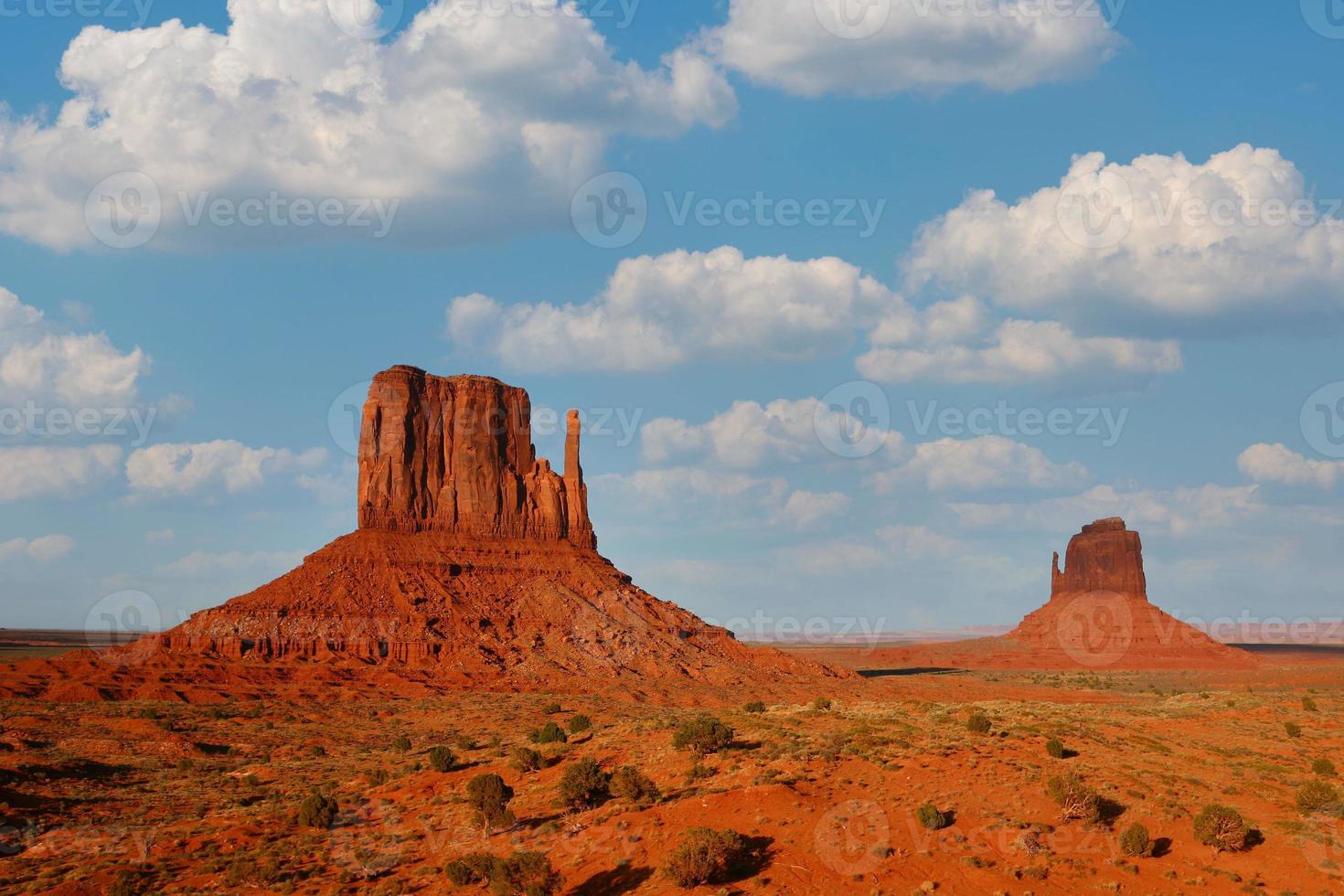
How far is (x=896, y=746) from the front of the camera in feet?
110

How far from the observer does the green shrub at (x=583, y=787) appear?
102 ft

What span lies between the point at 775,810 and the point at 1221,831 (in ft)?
33.9

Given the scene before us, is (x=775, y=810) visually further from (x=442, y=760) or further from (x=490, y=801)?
(x=442, y=760)

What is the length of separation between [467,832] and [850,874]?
1125cm

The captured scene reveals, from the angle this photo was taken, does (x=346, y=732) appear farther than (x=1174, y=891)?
Yes

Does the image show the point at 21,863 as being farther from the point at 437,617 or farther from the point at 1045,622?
the point at 1045,622

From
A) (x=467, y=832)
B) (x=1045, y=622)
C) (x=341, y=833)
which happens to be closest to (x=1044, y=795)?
(x=467, y=832)

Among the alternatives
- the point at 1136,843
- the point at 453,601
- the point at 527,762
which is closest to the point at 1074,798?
the point at 1136,843

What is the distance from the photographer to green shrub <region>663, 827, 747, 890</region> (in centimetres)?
2464

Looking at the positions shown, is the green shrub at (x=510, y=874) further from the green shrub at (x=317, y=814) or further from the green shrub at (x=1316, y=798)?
the green shrub at (x=1316, y=798)

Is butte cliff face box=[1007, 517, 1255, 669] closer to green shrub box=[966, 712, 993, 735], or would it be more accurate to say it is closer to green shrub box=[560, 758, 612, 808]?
green shrub box=[966, 712, 993, 735]

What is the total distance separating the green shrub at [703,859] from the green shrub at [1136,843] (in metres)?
8.84

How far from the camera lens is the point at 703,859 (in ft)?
81.1

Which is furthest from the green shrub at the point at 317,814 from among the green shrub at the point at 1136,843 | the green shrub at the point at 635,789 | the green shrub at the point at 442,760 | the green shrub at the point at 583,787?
the green shrub at the point at 1136,843
